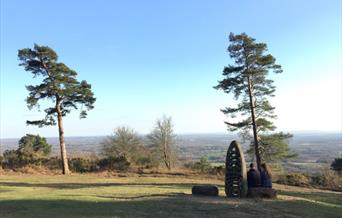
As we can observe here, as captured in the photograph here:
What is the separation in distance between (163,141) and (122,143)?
656 cm

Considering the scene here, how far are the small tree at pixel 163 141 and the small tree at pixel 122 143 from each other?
7.67 feet

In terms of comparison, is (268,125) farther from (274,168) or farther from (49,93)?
(49,93)

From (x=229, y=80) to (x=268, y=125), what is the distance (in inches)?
208

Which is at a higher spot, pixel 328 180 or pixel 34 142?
pixel 34 142

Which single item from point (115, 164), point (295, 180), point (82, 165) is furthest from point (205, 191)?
point (82, 165)

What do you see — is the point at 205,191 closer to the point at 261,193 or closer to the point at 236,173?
the point at 236,173

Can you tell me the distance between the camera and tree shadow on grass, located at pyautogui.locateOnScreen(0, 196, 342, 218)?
38.3ft

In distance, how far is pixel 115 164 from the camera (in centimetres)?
3669

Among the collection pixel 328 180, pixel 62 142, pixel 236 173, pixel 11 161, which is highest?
pixel 62 142

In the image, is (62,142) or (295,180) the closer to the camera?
(295,180)

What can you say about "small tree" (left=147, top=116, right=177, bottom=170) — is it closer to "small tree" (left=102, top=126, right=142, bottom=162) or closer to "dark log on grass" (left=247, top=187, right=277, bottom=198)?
"small tree" (left=102, top=126, right=142, bottom=162)

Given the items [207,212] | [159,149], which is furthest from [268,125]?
[159,149]

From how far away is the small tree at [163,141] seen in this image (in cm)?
6362

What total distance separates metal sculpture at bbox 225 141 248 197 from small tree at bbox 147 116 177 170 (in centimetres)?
4531
